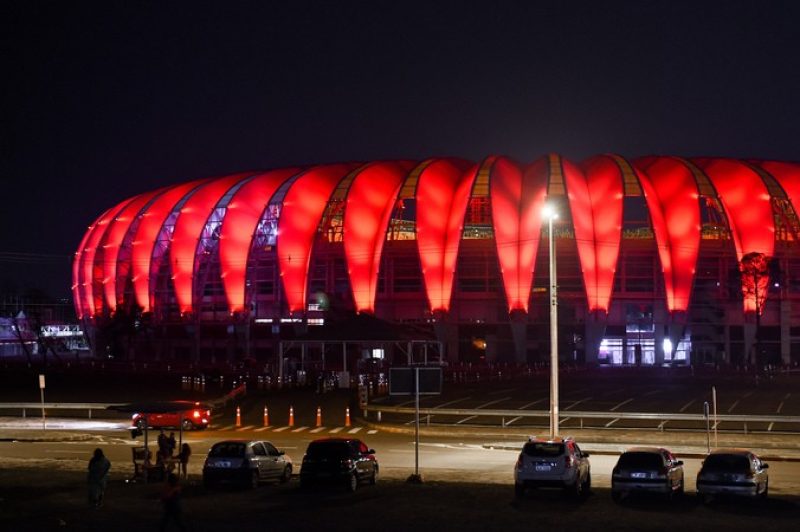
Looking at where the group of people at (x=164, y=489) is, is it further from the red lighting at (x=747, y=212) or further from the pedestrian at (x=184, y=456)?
the red lighting at (x=747, y=212)

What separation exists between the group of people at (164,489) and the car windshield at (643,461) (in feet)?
31.9

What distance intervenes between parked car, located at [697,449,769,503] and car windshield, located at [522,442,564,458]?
9.91ft

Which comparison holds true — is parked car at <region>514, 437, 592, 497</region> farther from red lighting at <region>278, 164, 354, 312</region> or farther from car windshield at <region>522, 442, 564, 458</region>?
red lighting at <region>278, 164, 354, 312</region>

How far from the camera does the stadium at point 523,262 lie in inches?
3504

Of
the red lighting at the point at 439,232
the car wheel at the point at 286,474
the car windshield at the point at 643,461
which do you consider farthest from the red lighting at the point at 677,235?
the car windshield at the point at 643,461

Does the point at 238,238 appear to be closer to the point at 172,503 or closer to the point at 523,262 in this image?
the point at 523,262

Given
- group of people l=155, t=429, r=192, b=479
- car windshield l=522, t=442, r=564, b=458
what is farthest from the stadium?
car windshield l=522, t=442, r=564, b=458

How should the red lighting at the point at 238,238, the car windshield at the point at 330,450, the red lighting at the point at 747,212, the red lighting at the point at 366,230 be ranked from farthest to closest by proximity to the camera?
the red lighting at the point at 238,238
the red lighting at the point at 366,230
the red lighting at the point at 747,212
the car windshield at the point at 330,450

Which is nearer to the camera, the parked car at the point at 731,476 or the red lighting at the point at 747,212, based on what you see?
the parked car at the point at 731,476

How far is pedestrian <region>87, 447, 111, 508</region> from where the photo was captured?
64.3 feet

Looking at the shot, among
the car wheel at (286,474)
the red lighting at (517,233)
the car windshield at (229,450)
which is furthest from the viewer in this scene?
the red lighting at (517,233)

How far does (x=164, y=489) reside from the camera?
52.2ft

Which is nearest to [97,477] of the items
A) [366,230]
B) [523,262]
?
[523,262]

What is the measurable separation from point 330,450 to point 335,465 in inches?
17.0
